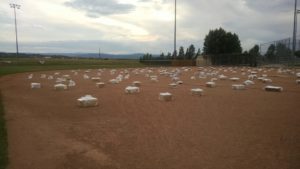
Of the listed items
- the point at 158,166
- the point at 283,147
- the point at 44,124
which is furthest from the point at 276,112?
the point at 44,124

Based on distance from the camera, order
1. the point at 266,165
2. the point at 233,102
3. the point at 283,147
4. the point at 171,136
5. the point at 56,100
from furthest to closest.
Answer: the point at 56,100 < the point at 233,102 < the point at 171,136 < the point at 283,147 < the point at 266,165

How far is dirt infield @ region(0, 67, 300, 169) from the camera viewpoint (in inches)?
208

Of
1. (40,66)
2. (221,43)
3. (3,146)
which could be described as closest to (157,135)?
(3,146)

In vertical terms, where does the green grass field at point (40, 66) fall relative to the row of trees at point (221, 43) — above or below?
below

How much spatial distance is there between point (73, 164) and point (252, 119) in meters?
4.94

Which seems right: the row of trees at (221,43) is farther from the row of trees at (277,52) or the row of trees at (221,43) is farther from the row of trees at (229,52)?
the row of trees at (277,52)

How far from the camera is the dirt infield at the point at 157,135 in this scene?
5277mm

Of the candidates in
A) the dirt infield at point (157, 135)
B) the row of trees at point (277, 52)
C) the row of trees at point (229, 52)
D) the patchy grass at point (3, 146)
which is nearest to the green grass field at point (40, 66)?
the row of trees at point (229, 52)

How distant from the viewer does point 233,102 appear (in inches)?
432

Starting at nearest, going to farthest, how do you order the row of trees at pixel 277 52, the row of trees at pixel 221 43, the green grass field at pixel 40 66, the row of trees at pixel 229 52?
the green grass field at pixel 40 66, the row of trees at pixel 277 52, the row of trees at pixel 229 52, the row of trees at pixel 221 43

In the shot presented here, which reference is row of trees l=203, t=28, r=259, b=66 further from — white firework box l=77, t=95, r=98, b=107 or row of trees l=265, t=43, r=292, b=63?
white firework box l=77, t=95, r=98, b=107

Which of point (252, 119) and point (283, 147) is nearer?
point (283, 147)

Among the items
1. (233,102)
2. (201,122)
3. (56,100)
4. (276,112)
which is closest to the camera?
(201,122)

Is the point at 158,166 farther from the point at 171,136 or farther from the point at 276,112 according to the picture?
the point at 276,112
